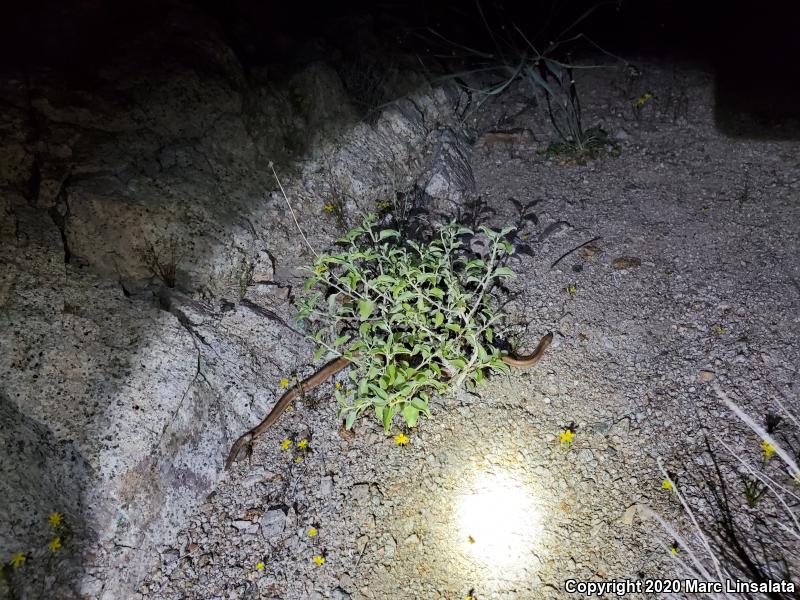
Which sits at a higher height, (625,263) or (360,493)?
(625,263)

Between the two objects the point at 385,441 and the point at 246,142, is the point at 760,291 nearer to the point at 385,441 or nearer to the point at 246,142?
the point at 385,441

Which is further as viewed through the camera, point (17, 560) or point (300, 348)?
point (300, 348)

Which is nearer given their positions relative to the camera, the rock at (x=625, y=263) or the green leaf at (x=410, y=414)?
the green leaf at (x=410, y=414)

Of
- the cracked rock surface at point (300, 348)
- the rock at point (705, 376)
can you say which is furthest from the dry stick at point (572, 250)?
the rock at point (705, 376)

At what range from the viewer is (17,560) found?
89.8 inches

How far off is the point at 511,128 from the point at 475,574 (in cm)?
401

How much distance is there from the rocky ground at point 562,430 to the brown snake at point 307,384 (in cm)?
6

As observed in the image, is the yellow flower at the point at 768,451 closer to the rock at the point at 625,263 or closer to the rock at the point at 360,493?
the rock at the point at 625,263

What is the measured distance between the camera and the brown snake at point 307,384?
2.98m

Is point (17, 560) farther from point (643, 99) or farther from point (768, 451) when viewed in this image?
point (643, 99)

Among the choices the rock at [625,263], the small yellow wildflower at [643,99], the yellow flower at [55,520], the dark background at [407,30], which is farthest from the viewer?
the small yellow wildflower at [643,99]

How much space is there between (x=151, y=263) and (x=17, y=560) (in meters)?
1.70

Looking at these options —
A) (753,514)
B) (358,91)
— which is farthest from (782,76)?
(753,514)

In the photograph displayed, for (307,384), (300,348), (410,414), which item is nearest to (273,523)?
(307,384)
